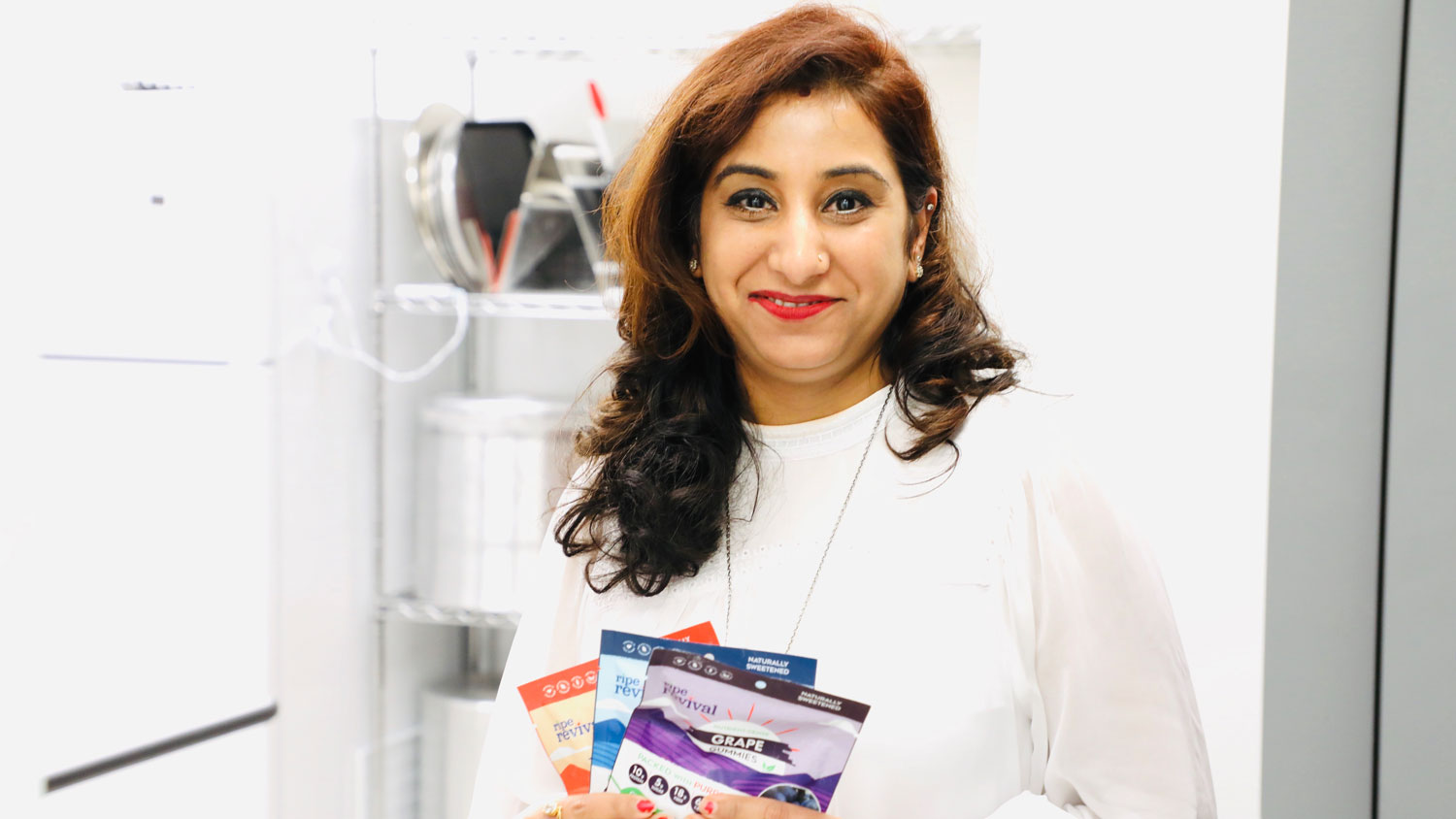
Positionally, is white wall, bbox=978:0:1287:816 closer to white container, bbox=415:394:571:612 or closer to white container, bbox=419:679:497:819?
white container, bbox=415:394:571:612

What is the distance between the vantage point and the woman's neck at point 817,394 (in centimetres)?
109

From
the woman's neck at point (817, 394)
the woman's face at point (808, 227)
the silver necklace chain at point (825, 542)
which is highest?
the woman's face at point (808, 227)

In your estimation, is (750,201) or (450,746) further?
(450,746)

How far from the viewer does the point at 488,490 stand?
1.97 metres

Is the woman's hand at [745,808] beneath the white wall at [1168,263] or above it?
beneath

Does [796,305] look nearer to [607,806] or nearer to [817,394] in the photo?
[817,394]

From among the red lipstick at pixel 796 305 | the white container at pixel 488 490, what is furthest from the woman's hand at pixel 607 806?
the white container at pixel 488 490

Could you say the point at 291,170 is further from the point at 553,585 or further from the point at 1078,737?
the point at 1078,737

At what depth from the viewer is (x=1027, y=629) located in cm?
97

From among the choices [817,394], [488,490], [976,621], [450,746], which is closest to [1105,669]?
[976,621]

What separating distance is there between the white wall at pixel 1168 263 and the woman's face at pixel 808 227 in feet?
1.15

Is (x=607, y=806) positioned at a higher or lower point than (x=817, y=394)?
Answer: lower

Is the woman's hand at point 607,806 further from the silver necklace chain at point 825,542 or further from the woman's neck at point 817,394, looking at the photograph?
the woman's neck at point 817,394

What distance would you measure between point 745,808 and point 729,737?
59 mm
